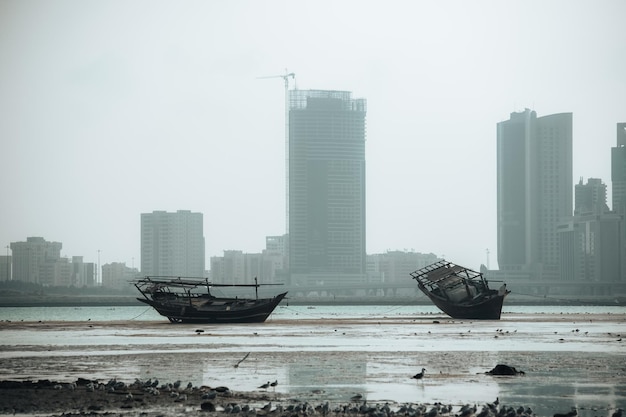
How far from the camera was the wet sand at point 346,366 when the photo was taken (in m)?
30.0

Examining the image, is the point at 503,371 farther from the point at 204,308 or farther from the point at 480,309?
the point at 480,309

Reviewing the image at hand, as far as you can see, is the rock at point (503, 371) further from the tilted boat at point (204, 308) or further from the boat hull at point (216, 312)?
the boat hull at point (216, 312)

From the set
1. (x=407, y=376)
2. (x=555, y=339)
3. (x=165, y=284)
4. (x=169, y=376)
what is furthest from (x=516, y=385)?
(x=165, y=284)

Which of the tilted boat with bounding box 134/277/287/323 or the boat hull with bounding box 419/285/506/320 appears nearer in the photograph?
the tilted boat with bounding box 134/277/287/323

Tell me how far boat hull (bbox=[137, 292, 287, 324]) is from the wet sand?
23.5 m

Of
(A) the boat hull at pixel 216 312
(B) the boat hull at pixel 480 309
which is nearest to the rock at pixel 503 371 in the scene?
(A) the boat hull at pixel 216 312

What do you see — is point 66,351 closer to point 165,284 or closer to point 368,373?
point 368,373

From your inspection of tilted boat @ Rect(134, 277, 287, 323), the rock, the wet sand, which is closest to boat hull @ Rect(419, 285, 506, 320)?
tilted boat @ Rect(134, 277, 287, 323)

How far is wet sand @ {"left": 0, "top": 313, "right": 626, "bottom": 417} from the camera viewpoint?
29969mm

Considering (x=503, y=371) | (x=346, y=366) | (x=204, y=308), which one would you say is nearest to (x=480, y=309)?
(x=204, y=308)

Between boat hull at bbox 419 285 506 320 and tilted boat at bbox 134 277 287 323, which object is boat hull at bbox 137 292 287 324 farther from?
boat hull at bbox 419 285 506 320

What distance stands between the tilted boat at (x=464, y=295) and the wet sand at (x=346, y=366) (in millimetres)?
30034

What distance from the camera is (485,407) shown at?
88.5 ft

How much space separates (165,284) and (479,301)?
2734 centimetres
